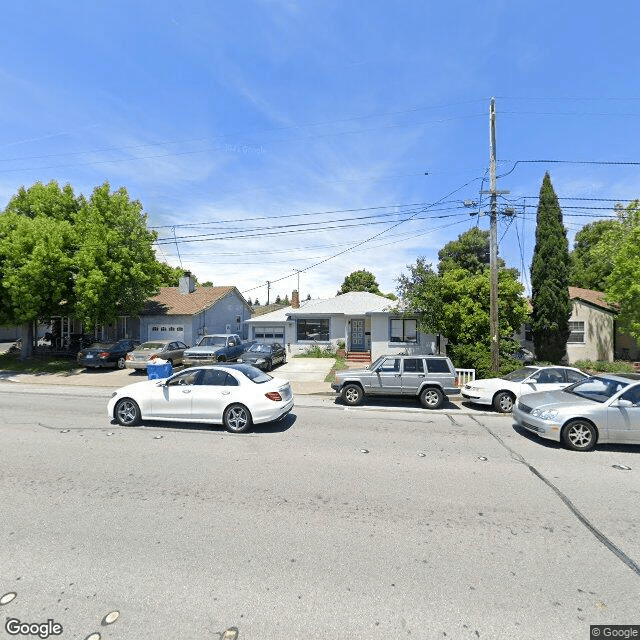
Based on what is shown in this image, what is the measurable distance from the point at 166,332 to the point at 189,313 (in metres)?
2.24

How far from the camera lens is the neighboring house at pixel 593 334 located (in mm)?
21344

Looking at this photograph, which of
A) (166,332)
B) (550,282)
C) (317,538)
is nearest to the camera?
(317,538)

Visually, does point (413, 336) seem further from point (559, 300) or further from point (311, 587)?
point (311, 587)

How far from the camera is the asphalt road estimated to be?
285 centimetres

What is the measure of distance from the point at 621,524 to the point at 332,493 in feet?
11.5

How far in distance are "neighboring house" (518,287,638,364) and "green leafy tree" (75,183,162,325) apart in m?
25.5

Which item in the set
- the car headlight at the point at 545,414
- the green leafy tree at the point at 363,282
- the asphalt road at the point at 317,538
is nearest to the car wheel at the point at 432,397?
the car headlight at the point at 545,414

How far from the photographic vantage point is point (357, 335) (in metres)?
24.5

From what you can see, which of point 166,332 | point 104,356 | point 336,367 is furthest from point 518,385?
point 166,332

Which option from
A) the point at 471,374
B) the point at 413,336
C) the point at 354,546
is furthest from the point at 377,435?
the point at 413,336

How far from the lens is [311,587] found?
3.15m

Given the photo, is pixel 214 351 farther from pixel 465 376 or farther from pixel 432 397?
pixel 465 376

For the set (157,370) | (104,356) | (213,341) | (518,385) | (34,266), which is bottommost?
(518,385)

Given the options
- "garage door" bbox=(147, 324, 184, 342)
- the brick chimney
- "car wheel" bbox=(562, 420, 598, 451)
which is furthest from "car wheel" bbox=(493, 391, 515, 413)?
the brick chimney
